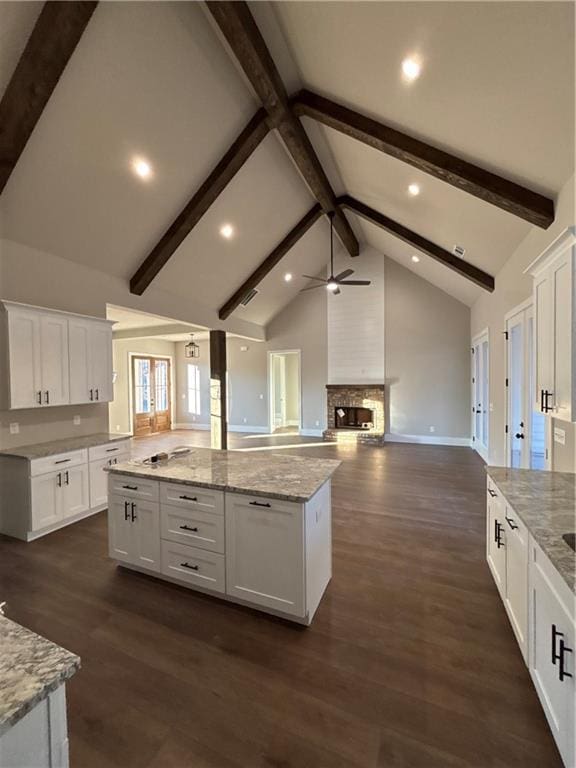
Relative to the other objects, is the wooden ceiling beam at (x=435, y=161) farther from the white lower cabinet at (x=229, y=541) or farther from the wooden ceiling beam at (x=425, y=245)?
the white lower cabinet at (x=229, y=541)

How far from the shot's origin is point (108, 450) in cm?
416

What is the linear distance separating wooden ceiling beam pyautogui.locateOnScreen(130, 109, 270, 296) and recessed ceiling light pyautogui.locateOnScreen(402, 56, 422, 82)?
1.83 meters

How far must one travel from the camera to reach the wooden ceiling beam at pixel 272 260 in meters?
6.22

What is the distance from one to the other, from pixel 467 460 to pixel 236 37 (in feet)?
22.1

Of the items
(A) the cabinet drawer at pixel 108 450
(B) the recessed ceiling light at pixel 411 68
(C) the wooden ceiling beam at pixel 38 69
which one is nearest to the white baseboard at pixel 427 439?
(A) the cabinet drawer at pixel 108 450

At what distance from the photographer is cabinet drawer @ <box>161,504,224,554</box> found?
7.67 feet

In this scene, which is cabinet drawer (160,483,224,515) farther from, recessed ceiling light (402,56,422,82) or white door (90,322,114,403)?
recessed ceiling light (402,56,422,82)

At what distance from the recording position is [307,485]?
88.4 inches

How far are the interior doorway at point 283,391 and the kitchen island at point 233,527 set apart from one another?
680cm

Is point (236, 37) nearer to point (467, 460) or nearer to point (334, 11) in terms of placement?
point (334, 11)

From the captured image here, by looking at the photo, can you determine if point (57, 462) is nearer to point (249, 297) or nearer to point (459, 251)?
point (249, 297)

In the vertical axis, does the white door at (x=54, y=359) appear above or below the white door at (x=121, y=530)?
above

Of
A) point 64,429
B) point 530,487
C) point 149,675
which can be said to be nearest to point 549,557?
point 530,487

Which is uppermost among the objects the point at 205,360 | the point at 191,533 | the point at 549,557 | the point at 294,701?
the point at 205,360
